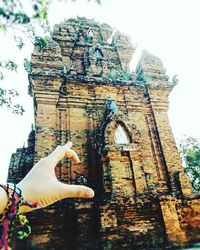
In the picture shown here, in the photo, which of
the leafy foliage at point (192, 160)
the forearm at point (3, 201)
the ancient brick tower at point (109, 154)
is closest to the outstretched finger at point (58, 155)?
the forearm at point (3, 201)

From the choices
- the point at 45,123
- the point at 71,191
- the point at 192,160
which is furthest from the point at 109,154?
the point at 192,160

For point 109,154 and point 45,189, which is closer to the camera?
point 45,189

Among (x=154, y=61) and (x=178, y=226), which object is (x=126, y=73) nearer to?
(x=154, y=61)

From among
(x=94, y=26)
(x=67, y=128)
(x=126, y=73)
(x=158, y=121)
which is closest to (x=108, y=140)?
(x=67, y=128)

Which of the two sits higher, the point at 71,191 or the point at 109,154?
the point at 109,154

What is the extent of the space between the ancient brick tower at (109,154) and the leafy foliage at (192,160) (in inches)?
336

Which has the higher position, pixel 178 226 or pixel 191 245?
pixel 178 226

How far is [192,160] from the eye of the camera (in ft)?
56.7

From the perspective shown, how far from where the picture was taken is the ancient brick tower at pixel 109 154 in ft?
22.4

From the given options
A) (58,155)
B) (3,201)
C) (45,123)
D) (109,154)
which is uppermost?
(45,123)

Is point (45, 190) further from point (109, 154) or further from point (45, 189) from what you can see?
point (109, 154)

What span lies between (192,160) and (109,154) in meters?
11.4

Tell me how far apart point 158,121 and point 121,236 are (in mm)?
4945

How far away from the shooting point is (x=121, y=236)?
21.9 feet
